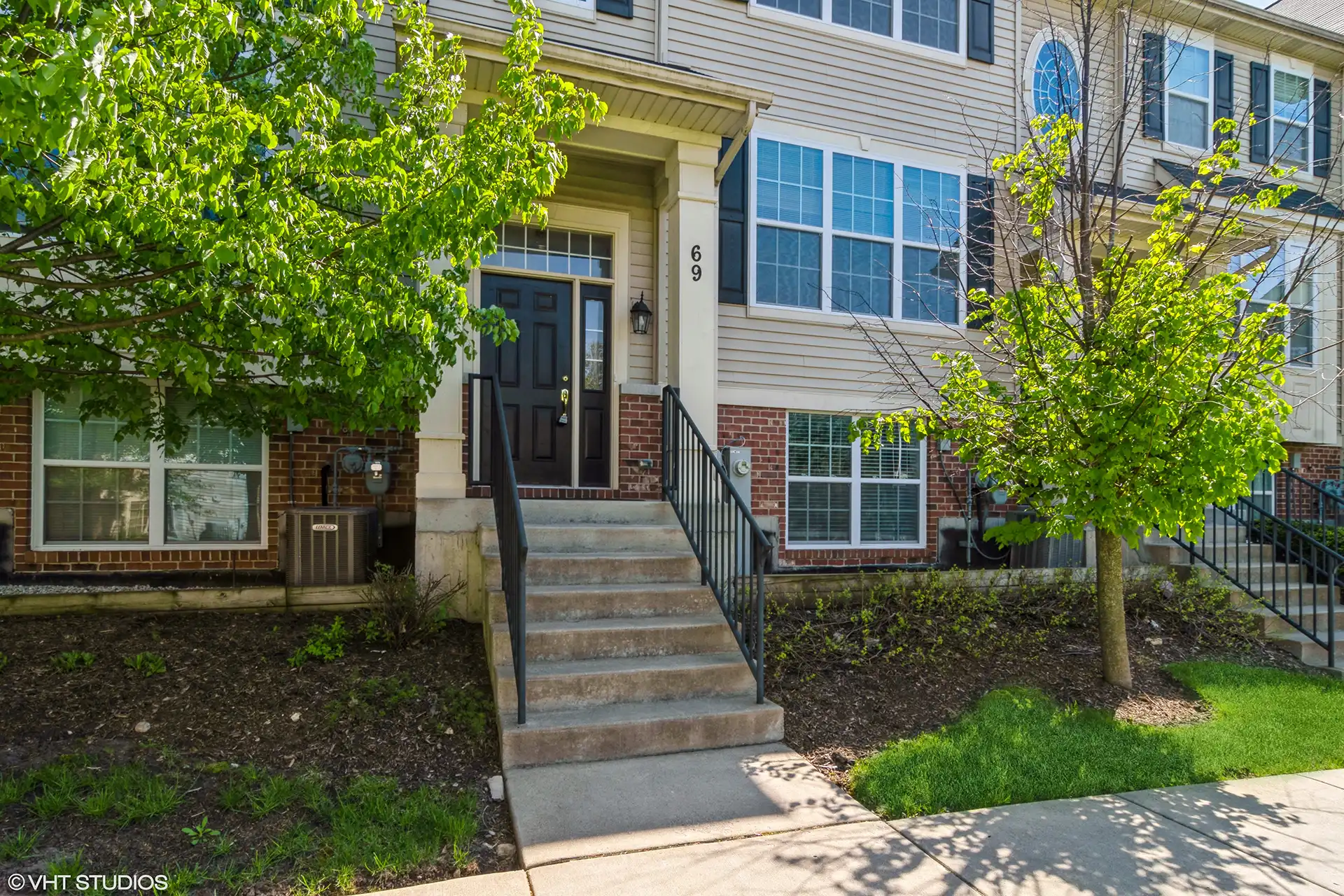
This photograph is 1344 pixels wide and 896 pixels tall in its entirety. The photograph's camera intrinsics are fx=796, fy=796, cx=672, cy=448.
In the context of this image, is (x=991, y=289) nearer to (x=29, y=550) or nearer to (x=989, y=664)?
(x=989, y=664)

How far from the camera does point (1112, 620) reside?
17.2 ft

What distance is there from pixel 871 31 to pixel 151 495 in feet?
25.1

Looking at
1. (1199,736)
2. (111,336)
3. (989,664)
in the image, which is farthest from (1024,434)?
(111,336)

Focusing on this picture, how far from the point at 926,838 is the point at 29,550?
20.2 feet

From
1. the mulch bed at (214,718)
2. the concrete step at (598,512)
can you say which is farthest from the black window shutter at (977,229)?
the mulch bed at (214,718)

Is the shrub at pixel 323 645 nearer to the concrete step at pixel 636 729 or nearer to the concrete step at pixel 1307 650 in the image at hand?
the concrete step at pixel 636 729

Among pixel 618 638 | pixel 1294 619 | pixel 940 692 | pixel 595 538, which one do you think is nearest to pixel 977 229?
pixel 1294 619

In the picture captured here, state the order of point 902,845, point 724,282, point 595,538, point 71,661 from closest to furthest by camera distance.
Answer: point 902,845
point 71,661
point 595,538
point 724,282

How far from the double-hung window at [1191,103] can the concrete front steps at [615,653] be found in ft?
27.6

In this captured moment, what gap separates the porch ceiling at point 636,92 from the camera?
5.45m

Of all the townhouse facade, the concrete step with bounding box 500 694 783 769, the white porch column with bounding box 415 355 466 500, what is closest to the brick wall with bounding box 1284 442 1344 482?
the townhouse facade

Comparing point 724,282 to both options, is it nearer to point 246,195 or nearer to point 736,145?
point 736,145

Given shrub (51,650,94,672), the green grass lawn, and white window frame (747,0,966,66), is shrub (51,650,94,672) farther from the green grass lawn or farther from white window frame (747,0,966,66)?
white window frame (747,0,966,66)

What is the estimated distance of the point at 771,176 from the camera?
24.5ft
